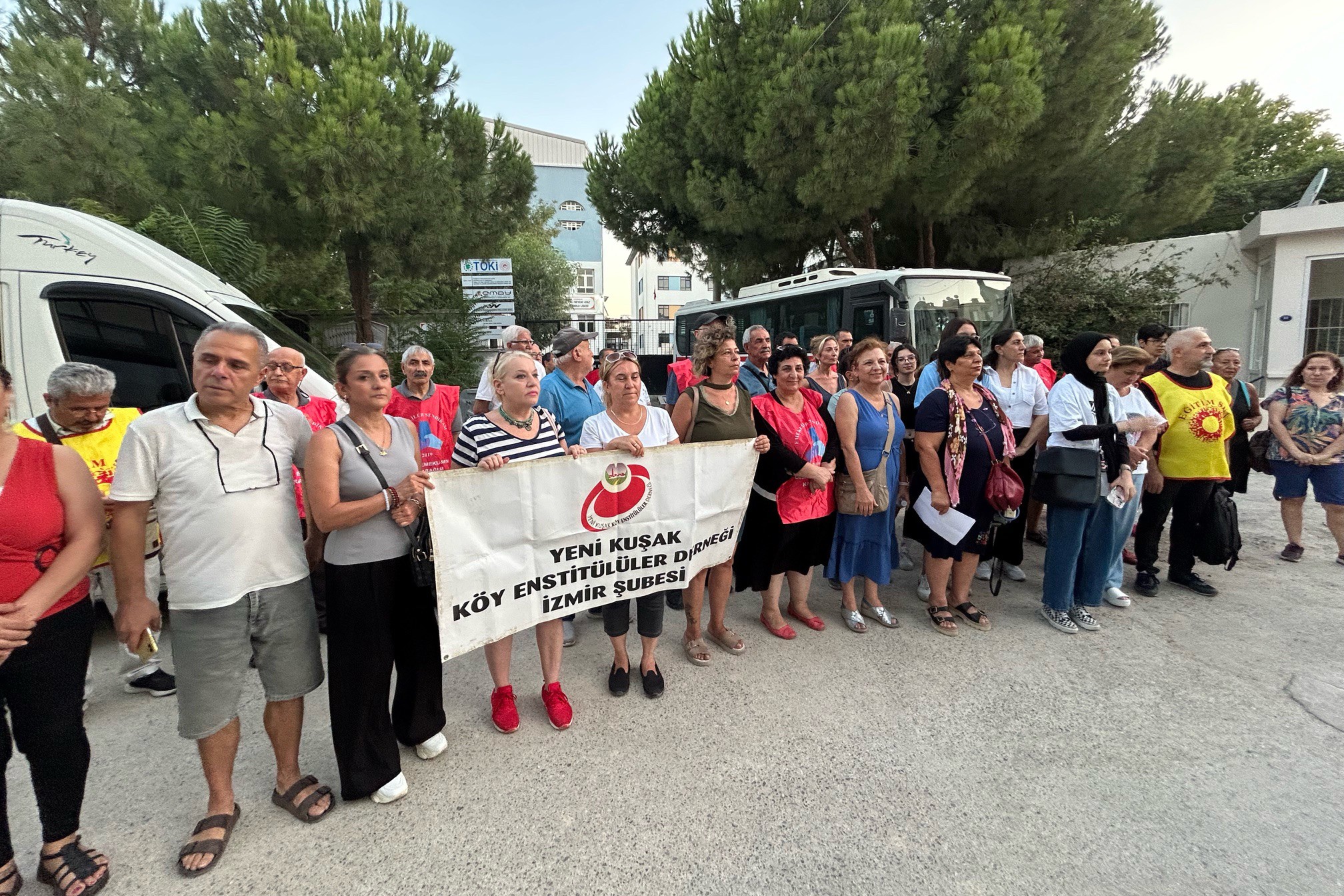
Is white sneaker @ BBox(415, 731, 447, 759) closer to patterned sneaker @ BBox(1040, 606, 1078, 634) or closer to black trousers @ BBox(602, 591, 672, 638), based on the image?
black trousers @ BBox(602, 591, 672, 638)

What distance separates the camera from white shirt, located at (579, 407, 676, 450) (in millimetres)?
3121

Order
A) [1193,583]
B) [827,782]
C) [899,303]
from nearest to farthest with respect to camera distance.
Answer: [827,782]
[1193,583]
[899,303]

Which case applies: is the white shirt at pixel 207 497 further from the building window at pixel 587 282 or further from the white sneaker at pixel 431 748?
the building window at pixel 587 282

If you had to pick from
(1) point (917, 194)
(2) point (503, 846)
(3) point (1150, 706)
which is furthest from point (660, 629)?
(1) point (917, 194)

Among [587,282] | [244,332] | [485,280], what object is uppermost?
[587,282]

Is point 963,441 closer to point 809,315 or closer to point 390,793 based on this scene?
point 390,793

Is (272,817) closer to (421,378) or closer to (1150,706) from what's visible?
(421,378)

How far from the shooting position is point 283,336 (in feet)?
17.1

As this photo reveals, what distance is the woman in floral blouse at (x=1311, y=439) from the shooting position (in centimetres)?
490

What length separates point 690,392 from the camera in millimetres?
3584

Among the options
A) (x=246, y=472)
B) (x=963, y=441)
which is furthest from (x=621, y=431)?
(x=963, y=441)

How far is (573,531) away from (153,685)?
2607 millimetres

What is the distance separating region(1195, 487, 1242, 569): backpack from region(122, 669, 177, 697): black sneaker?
687cm

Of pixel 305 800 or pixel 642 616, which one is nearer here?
pixel 305 800
